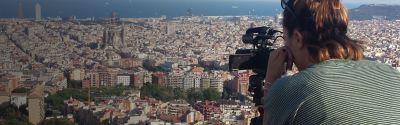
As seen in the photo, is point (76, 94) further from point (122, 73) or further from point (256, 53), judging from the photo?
point (256, 53)

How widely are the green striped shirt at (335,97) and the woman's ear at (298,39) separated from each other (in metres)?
0.06

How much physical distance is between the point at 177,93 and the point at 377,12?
2007 cm

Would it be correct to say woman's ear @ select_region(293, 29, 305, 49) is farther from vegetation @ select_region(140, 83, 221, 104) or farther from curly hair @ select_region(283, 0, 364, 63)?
vegetation @ select_region(140, 83, 221, 104)

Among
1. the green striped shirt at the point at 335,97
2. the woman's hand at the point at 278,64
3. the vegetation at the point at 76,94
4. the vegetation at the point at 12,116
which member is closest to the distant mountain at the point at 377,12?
the vegetation at the point at 76,94

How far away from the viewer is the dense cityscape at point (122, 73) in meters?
7.47

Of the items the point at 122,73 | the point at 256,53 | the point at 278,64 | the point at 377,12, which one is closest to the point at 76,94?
the point at 122,73

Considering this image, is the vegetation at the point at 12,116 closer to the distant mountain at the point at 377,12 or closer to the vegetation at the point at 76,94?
the vegetation at the point at 76,94

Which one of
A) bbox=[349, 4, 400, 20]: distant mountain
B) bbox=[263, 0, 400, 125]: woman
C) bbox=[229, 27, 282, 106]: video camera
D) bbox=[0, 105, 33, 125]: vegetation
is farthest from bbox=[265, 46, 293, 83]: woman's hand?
bbox=[349, 4, 400, 20]: distant mountain

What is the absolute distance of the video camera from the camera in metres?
0.98

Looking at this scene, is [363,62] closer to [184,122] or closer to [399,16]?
[184,122]

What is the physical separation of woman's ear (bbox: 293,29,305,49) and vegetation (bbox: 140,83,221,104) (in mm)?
8814


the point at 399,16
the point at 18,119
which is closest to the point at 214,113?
the point at 18,119

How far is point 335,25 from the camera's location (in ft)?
2.10

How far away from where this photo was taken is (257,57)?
99 centimetres
